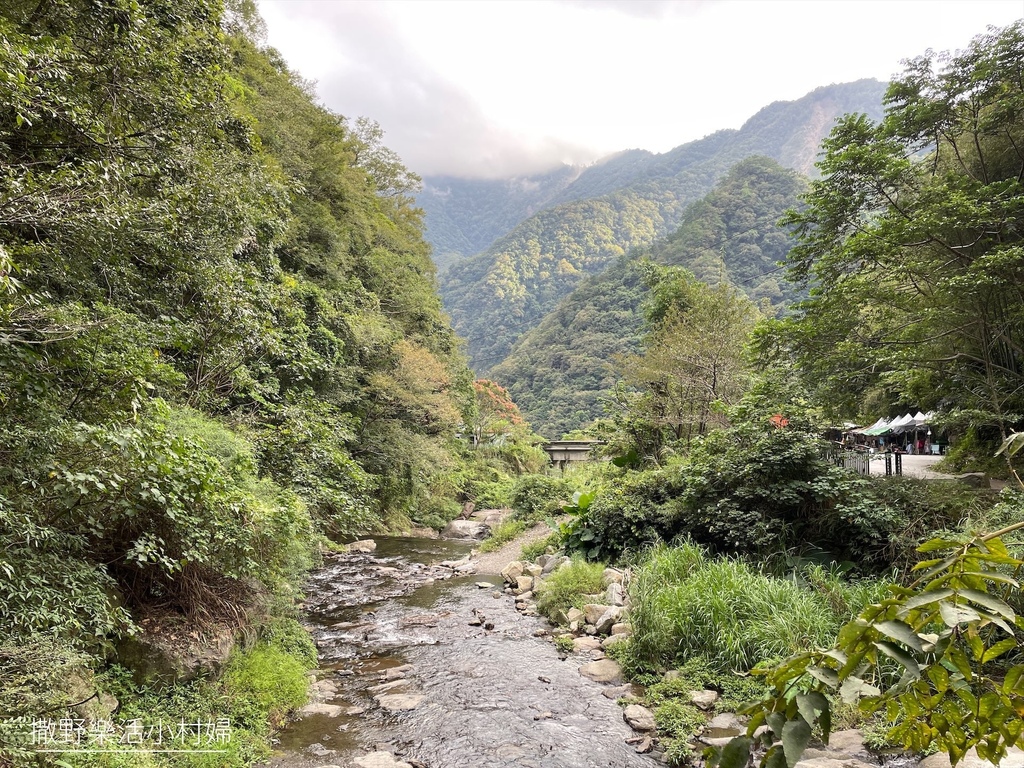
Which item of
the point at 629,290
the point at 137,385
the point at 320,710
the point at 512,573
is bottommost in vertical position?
the point at 512,573

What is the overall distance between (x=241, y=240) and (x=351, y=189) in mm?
14594

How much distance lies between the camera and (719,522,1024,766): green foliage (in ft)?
2.34

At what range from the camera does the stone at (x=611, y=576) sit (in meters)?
10.1

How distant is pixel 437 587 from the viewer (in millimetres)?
12156

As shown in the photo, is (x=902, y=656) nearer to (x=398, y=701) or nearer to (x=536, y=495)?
(x=398, y=701)

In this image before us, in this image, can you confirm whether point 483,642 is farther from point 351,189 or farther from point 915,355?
point 351,189

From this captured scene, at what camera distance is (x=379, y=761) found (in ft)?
16.4

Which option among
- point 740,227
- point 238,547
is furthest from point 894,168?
point 740,227

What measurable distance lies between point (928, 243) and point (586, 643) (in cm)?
917

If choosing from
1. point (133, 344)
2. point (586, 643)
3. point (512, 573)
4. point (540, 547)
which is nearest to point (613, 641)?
point (586, 643)

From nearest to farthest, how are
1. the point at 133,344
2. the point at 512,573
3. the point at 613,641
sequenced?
the point at 133,344, the point at 613,641, the point at 512,573

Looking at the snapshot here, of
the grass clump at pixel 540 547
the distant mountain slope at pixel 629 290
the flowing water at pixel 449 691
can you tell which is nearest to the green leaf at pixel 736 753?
the flowing water at pixel 449 691

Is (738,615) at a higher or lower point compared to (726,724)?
higher

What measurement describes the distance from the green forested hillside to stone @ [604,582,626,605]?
4.32 meters
